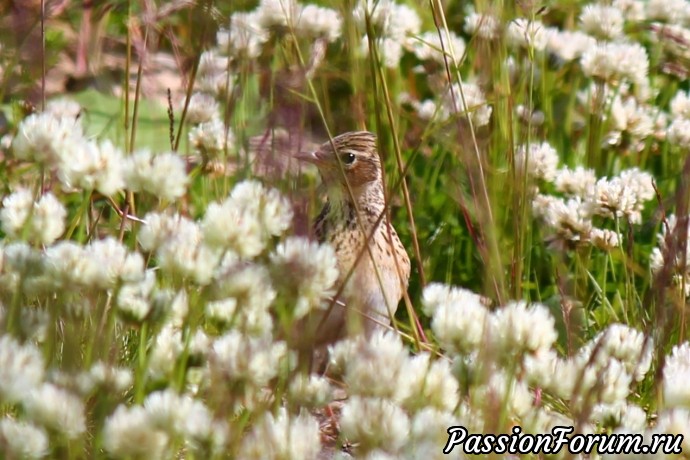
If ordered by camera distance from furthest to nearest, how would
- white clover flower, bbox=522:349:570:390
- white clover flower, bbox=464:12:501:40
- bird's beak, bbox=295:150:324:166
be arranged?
bird's beak, bbox=295:150:324:166 → white clover flower, bbox=464:12:501:40 → white clover flower, bbox=522:349:570:390

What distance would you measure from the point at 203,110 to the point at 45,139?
1.15 meters

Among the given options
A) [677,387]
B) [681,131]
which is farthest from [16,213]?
[681,131]

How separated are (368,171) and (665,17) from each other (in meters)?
1.23

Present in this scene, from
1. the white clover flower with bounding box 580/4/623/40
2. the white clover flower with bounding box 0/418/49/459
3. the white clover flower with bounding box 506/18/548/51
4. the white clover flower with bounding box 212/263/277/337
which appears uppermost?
the white clover flower with bounding box 580/4/623/40

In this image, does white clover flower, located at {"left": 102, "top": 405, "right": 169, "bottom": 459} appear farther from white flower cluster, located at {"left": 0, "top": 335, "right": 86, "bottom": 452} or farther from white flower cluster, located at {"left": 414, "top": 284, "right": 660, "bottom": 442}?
white flower cluster, located at {"left": 414, "top": 284, "right": 660, "bottom": 442}

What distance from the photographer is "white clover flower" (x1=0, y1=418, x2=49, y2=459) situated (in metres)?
1.78

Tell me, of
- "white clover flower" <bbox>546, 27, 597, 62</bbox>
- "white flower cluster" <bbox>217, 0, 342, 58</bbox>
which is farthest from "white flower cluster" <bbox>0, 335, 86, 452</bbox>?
"white clover flower" <bbox>546, 27, 597, 62</bbox>

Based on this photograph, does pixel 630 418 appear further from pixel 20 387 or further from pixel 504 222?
pixel 504 222

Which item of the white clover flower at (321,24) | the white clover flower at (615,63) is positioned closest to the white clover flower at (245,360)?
the white clover flower at (321,24)

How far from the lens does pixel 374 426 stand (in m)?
1.84

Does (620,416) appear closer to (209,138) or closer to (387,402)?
(387,402)

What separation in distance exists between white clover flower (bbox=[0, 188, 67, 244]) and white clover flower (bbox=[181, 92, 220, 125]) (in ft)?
3.14

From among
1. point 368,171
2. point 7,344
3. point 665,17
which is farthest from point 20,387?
point 665,17

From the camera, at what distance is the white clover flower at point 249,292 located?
6.51 feet
